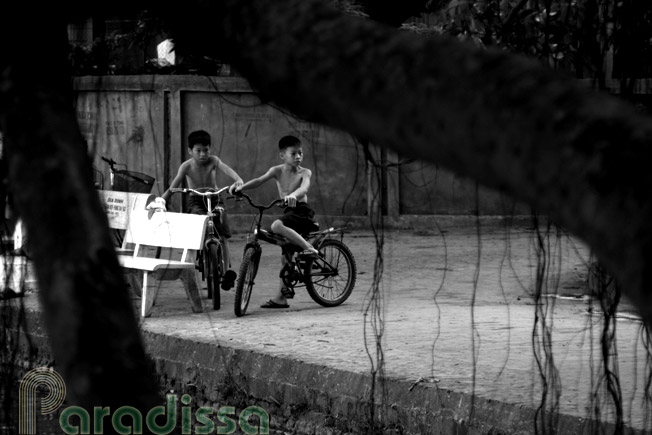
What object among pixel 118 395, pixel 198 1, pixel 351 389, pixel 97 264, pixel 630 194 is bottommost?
pixel 351 389

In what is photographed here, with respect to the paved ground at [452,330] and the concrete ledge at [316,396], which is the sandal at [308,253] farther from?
the concrete ledge at [316,396]

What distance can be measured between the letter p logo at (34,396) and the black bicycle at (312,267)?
7.02 ft

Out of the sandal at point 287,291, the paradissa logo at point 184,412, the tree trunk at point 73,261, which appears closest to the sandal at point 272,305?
the sandal at point 287,291

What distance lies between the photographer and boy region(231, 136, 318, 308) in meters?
9.81

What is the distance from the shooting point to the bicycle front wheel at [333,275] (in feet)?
32.8

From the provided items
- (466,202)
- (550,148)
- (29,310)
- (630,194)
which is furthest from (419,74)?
(466,202)

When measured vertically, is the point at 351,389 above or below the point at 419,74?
below

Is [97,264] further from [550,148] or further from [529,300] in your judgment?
[529,300]

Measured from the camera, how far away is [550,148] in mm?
1527

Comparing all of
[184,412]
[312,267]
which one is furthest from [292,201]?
[184,412]

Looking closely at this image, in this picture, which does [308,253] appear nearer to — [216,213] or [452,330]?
[216,213]

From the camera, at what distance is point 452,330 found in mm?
8539

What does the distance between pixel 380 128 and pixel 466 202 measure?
15.0 meters

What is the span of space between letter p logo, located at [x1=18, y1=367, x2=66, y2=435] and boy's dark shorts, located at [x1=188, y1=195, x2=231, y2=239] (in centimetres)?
309
